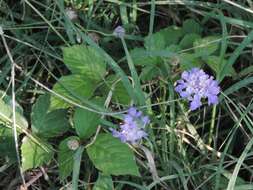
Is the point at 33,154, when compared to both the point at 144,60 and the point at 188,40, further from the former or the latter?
the point at 188,40

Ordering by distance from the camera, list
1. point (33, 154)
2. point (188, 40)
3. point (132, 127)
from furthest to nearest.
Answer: point (188, 40) < point (33, 154) < point (132, 127)

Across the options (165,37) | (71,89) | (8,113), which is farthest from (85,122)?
(165,37)

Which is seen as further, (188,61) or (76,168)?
(188,61)

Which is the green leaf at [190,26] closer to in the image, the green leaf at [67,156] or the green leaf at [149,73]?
the green leaf at [149,73]

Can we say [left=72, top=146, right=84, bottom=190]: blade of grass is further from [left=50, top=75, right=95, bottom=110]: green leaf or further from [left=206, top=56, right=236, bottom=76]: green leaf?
[left=206, top=56, right=236, bottom=76]: green leaf

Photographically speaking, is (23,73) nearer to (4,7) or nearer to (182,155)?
(4,7)

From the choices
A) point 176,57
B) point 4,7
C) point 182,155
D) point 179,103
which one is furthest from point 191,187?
point 4,7
